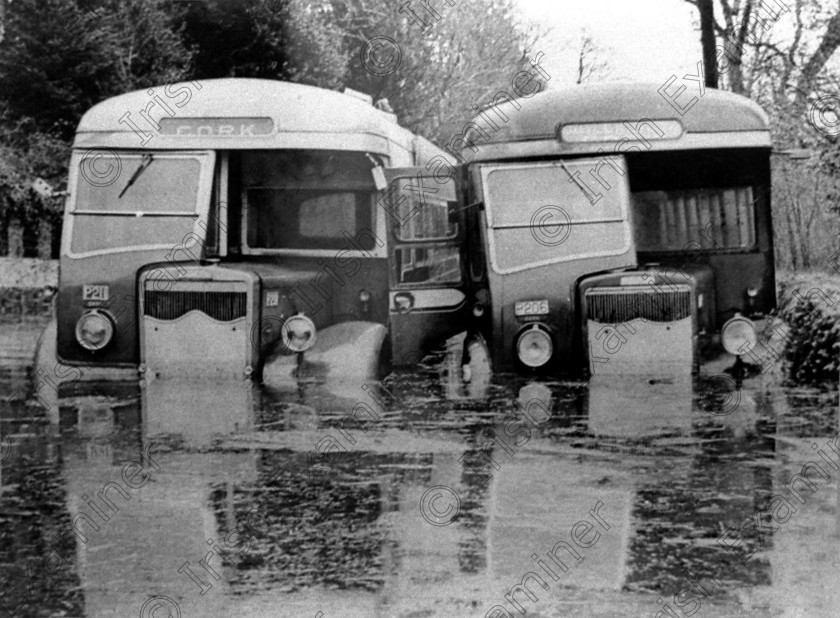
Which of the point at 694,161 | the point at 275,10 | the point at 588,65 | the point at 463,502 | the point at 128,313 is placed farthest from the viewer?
the point at 588,65

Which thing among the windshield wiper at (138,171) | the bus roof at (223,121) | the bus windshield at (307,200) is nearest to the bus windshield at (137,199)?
the windshield wiper at (138,171)

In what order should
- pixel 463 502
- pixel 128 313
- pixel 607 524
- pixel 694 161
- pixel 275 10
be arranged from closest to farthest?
pixel 607 524
pixel 463 502
pixel 128 313
pixel 694 161
pixel 275 10

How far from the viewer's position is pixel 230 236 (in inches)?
540

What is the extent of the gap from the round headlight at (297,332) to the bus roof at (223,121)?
5.63 feet

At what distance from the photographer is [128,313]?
13.1 m

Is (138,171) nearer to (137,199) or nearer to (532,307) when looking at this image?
(137,199)

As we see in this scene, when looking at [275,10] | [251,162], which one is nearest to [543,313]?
[251,162]

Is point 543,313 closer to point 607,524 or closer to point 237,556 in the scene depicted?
point 607,524

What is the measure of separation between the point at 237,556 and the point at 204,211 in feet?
22.7

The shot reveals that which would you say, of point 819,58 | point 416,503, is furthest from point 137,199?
point 819,58

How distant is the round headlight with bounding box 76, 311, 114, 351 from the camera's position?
1299cm

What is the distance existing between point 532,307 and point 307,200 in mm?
2415

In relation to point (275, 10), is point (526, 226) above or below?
below

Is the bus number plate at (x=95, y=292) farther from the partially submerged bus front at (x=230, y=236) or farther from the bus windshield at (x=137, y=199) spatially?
the bus windshield at (x=137, y=199)
